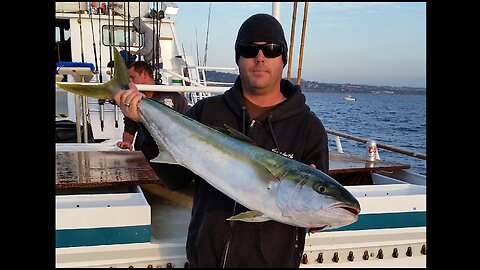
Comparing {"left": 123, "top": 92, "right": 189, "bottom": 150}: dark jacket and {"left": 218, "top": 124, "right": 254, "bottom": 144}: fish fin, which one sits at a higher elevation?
{"left": 123, "top": 92, "right": 189, "bottom": 150}: dark jacket

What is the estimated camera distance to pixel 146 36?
9641 millimetres

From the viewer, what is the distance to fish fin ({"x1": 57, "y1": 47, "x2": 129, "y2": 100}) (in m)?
2.57

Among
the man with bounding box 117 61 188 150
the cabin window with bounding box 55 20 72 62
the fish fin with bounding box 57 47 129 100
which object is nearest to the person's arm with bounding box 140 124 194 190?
the fish fin with bounding box 57 47 129 100

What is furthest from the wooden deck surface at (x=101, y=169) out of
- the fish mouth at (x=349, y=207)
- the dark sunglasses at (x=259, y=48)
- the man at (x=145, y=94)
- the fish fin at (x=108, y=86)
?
the fish mouth at (x=349, y=207)

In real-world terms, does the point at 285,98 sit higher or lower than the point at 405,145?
higher

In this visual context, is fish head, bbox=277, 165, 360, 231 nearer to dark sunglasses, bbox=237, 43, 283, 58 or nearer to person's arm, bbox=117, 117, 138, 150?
dark sunglasses, bbox=237, 43, 283, 58

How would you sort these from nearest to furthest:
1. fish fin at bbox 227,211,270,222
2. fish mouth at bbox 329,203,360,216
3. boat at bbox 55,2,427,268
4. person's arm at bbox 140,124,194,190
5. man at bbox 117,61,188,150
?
fish mouth at bbox 329,203,360,216, fish fin at bbox 227,211,270,222, person's arm at bbox 140,124,194,190, boat at bbox 55,2,427,268, man at bbox 117,61,188,150

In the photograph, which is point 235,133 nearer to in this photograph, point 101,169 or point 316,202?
point 316,202

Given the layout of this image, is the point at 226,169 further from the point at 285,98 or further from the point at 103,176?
the point at 103,176

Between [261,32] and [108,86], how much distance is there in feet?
2.96

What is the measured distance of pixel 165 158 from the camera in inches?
95.1

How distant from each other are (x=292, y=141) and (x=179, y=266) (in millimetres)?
1662
